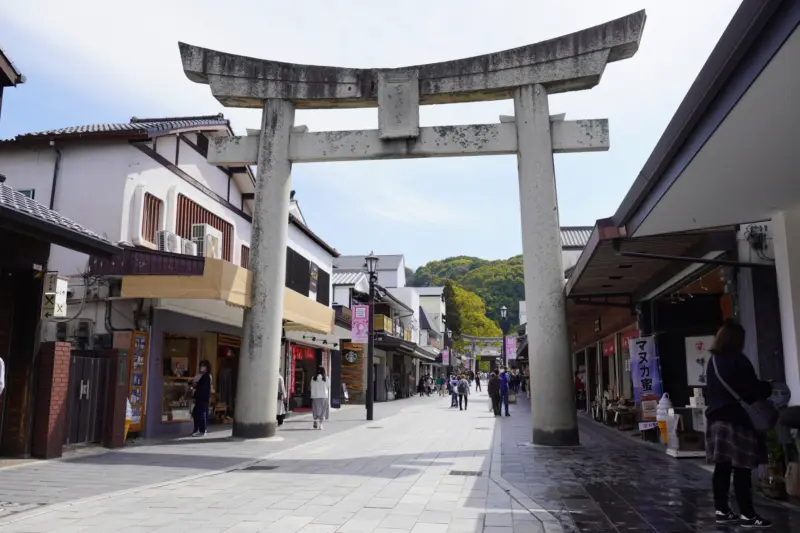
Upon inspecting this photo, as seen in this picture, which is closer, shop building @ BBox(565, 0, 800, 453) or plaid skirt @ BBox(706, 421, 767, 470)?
shop building @ BBox(565, 0, 800, 453)

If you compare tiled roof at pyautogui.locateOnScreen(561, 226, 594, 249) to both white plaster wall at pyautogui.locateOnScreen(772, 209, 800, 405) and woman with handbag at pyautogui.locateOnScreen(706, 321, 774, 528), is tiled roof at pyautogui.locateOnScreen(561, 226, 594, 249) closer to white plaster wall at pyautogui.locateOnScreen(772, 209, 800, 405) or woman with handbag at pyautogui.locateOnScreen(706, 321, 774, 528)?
white plaster wall at pyautogui.locateOnScreen(772, 209, 800, 405)

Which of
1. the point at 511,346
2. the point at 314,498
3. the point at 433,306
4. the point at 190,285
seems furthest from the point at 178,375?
the point at 433,306

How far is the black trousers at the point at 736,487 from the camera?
6.03 metres

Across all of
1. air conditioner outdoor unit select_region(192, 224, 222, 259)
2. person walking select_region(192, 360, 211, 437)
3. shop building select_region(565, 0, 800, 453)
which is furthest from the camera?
air conditioner outdoor unit select_region(192, 224, 222, 259)

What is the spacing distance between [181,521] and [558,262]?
9.53 m

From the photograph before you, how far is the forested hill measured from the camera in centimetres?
9000

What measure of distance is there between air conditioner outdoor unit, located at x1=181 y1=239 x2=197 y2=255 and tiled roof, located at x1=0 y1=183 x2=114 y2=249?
521 cm

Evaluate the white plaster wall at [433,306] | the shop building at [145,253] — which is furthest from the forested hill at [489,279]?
the shop building at [145,253]

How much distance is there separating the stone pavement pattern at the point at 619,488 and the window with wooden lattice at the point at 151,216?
30.2 feet

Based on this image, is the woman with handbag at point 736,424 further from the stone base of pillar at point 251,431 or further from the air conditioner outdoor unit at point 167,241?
the air conditioner outdoor unit at point 167,241

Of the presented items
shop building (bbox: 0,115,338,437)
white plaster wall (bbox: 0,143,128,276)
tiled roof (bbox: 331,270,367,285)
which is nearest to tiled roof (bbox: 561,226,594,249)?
tiled roof (bbox: 331,270,367,285)

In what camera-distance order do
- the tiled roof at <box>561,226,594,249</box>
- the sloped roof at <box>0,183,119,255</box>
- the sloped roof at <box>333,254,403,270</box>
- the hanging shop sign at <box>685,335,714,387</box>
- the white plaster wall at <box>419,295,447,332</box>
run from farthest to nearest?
1. the white plaster wall at <box>419,295,447,332</box>
2. the sloped roof at <box>333,254,403,270</box>
3. the tiled roof at <box>561,226,594,249</box>
4. the hanging shop sign at <box>685,335,714,387</box>
5. the sloped roof at <box>0,183,119,255</box>

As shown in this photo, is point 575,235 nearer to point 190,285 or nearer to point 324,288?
point 324,288

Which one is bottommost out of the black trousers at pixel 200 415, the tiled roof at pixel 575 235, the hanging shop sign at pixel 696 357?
the black trousers at pixel 200 415
